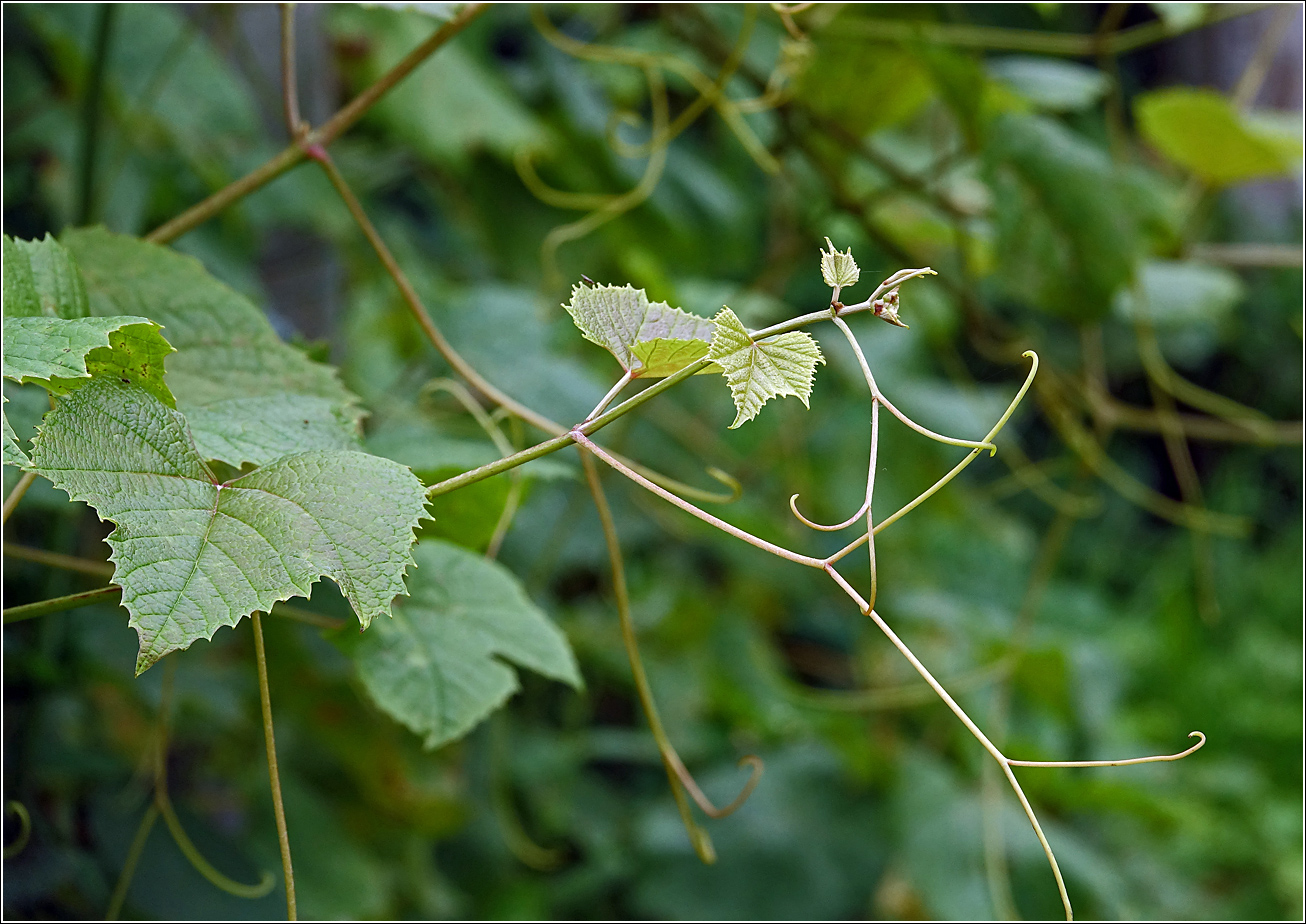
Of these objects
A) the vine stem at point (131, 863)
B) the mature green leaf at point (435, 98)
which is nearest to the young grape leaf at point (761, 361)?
the vine stem at point (131, 863)

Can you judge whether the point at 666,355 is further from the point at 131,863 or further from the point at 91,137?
the point at 91,137

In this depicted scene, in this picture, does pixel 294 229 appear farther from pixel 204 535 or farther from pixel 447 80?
pixel 204 535

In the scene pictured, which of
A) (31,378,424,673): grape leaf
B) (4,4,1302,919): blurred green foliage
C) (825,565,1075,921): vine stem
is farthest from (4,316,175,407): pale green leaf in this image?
(825,565,1075,921): vine stem

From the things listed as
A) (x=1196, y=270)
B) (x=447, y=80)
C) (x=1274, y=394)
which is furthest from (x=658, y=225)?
(x=1274, y=394)

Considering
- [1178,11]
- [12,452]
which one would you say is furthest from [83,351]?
[1178,11]

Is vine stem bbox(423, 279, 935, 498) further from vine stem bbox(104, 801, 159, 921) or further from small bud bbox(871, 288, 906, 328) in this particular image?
vine stem bbox(104, 801, 159, 921)

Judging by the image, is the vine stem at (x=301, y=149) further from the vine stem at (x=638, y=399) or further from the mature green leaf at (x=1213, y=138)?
the mature green leaf at (x=1213, y=138)
